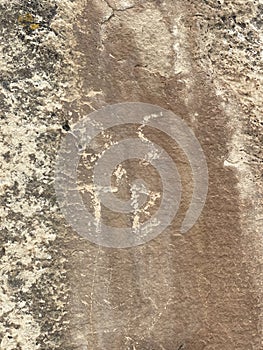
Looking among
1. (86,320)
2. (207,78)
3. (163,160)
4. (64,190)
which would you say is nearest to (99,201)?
(64,190)

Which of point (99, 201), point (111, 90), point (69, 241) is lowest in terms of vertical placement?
point (69, 241)

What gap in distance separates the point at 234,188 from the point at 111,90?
3.88ft

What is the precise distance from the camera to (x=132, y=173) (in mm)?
4375

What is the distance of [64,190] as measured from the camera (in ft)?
14.1

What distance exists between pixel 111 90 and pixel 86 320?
5.55 feet

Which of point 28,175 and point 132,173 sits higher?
point 132,173

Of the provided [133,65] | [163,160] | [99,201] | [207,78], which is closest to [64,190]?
[99,201]

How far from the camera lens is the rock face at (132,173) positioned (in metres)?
4.24

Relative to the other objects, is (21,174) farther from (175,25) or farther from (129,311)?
(175,25)

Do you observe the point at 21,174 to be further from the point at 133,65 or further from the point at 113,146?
the point at 133,65

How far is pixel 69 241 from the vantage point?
427 cm

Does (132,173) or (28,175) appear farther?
(132,173)

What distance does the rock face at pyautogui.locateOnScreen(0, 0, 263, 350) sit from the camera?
4.24 metres

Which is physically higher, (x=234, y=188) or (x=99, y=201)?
(x=234, y=188)
